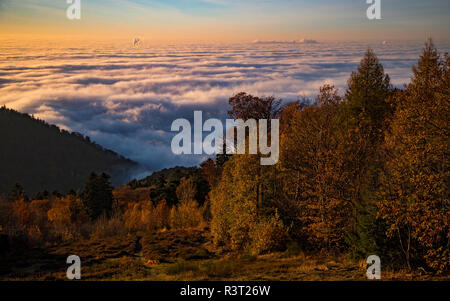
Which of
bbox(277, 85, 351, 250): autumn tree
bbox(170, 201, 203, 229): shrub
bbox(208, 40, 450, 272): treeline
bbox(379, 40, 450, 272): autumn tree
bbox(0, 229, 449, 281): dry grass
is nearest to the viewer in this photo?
bbox(379, 40, 450, 272): autumn tree

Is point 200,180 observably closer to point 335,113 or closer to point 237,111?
point 237,111

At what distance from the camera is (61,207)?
86.9m

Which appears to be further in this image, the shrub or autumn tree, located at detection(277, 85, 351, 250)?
the shrub

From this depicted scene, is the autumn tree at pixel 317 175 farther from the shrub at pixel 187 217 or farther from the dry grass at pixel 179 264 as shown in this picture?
the shrub at pixel 187 217

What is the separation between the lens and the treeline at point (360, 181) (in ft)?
56.9

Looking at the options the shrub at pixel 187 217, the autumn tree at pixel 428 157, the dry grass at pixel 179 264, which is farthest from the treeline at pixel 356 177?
the shrub at pixel 187 217

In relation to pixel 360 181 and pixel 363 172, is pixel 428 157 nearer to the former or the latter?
pixel 360 181

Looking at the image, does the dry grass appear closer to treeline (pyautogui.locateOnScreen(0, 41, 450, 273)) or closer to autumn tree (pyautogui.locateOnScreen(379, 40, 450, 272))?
treeline (pyautogui.locateOnScreen(0, 41, 450, 273))

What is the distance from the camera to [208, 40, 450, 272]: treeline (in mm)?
17328

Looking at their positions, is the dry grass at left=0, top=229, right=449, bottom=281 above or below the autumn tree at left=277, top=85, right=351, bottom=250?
below

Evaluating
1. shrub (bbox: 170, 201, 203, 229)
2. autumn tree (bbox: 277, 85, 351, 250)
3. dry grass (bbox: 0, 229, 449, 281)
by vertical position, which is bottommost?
shrub (bbox: 170, 201, 203, 229)

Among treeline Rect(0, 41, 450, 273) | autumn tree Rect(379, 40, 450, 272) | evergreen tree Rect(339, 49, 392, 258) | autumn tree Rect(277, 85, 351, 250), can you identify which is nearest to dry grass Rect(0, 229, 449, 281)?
evergreen tree Rect(339, 49, 392, 258)

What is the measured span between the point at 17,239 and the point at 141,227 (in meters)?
23.8
